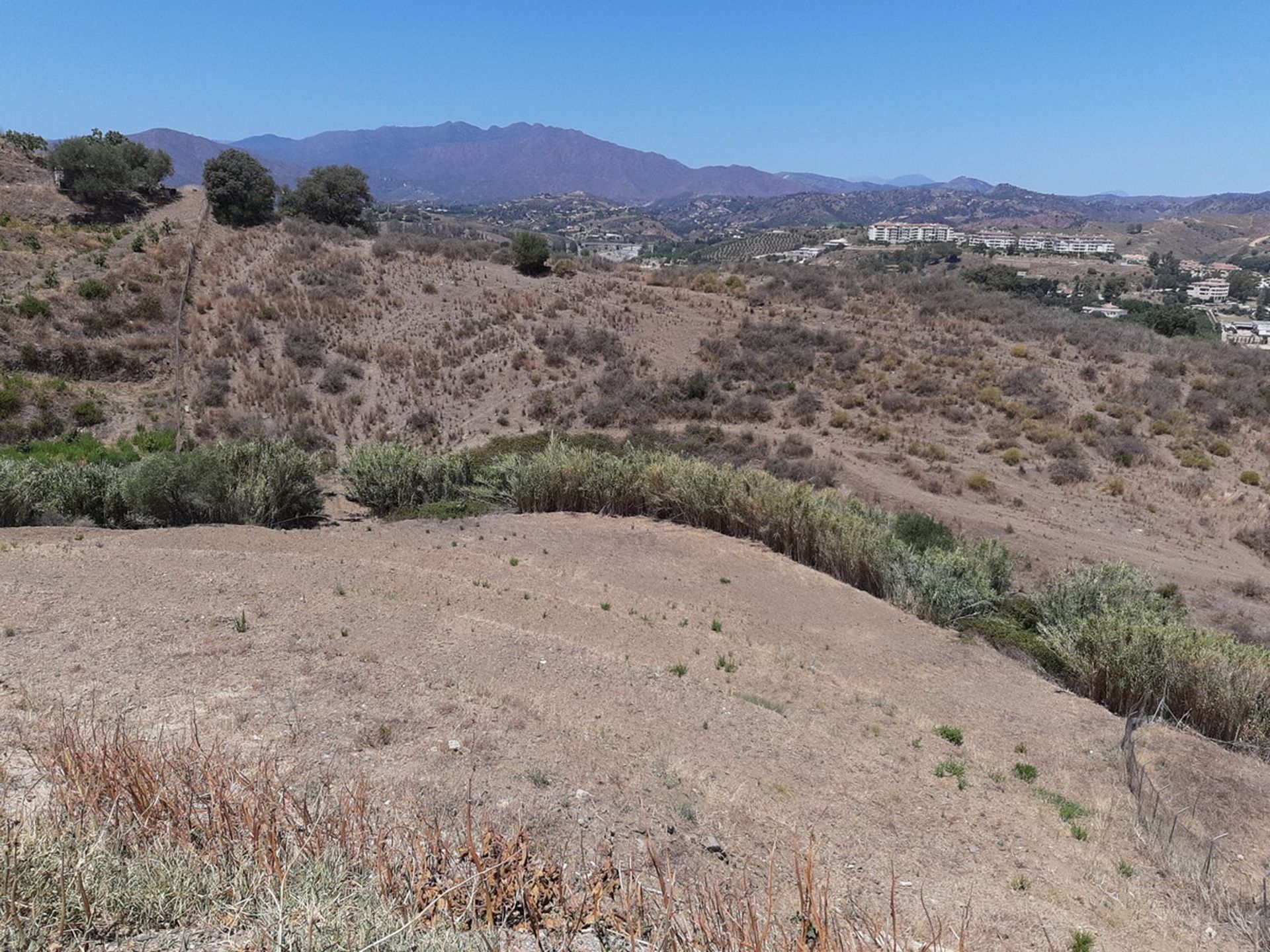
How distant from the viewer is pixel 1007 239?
358 ft

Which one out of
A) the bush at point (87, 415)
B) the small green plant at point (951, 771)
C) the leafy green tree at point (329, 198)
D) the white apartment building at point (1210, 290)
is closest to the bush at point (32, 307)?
the bush at point (87, 415)

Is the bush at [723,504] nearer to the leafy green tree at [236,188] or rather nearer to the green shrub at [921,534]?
the green shrub at [921,534]

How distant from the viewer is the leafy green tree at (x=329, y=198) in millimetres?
39250

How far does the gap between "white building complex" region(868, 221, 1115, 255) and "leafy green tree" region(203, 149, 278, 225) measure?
81838 mm

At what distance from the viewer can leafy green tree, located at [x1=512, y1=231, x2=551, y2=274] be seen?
3183 centimetres

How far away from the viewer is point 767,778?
536 centimetres

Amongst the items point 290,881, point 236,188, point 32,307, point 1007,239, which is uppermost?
point 1007,239

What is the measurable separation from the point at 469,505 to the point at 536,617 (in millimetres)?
5623

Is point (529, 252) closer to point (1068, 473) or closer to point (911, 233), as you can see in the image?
point (1068, 473)

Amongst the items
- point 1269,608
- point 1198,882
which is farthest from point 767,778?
point 1269,608

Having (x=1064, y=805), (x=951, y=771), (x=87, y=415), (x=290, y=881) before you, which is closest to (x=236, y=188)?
(x=87, y=415)

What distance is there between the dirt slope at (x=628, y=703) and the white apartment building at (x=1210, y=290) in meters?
76.9

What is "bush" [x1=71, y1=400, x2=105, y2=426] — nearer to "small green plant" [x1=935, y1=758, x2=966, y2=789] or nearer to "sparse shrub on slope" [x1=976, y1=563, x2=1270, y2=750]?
"sparse shrub on slope" [x1=976, y1=563, x2=1270, y2=750]

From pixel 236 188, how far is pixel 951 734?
1469 inches
